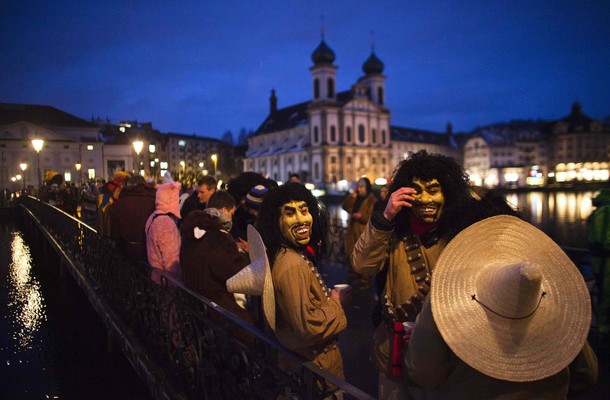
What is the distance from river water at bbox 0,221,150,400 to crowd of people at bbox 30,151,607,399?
83.4 inches

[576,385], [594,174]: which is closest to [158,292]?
[576,385]

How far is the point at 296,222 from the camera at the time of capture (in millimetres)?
2785

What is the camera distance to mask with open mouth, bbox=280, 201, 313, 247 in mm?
2746

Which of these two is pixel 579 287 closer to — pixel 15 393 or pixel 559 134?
pixel 15 393

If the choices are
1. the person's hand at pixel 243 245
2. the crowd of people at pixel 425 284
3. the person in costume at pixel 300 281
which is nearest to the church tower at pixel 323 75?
the person's hand at pixel 243 245

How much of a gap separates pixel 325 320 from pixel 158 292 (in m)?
2.52

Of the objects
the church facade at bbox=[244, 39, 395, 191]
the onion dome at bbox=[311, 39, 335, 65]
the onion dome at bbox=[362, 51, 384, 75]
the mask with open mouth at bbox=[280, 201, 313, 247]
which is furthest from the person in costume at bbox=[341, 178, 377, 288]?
the onion dome at bbox=[362, 51, 384, 75]

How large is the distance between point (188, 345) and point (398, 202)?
7.72 feet

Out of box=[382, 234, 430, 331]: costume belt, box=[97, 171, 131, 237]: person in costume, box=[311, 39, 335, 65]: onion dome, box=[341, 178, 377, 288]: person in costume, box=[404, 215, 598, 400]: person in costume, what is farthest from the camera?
box=[311, 39, 335, 65]: onion dome

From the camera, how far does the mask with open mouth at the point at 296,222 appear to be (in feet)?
9.01

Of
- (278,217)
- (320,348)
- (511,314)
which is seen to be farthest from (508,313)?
(278,217)

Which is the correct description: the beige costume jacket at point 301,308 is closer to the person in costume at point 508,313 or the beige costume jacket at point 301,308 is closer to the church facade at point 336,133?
the person in costume at point 508,313

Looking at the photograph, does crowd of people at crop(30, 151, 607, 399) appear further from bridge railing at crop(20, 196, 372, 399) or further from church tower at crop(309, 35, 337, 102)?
church tower at crop(309, 35, 337, 102)

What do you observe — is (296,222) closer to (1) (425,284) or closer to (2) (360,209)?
(1) (425,284)
